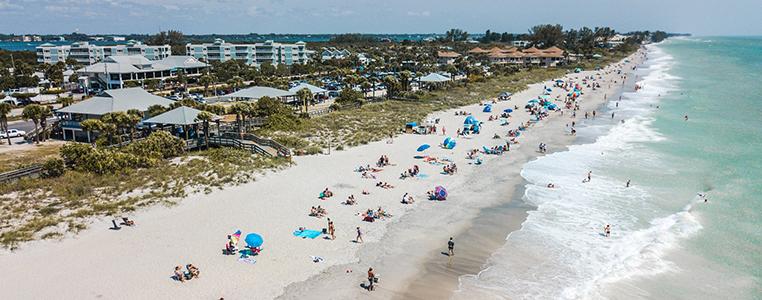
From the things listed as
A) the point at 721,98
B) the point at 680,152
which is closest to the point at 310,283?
the point at 680,152

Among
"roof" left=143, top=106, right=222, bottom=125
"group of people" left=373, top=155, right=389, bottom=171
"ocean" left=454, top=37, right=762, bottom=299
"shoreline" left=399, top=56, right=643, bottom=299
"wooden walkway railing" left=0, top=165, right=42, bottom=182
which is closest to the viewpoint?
"shoreline" left=399, top=56, right=643, bottom=299

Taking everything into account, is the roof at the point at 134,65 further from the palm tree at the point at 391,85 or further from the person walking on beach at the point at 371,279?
the person walking on beach at the point at 371,279

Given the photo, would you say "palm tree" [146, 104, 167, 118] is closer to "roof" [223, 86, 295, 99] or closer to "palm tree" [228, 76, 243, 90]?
"roof" [223, 86, 295, 99]

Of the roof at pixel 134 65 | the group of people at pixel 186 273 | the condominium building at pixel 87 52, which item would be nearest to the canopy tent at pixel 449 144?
the group of people at pixel 186 273

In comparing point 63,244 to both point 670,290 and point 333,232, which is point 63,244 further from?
point 670,290

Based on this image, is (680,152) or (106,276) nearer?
(106,276)

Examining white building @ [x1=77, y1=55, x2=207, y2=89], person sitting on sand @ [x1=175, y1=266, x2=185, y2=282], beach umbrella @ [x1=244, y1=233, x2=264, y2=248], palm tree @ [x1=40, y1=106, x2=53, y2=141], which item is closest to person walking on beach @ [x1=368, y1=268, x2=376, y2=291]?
beach umbrella @ [x1=244, y1=233, x2=264, y2=248]
